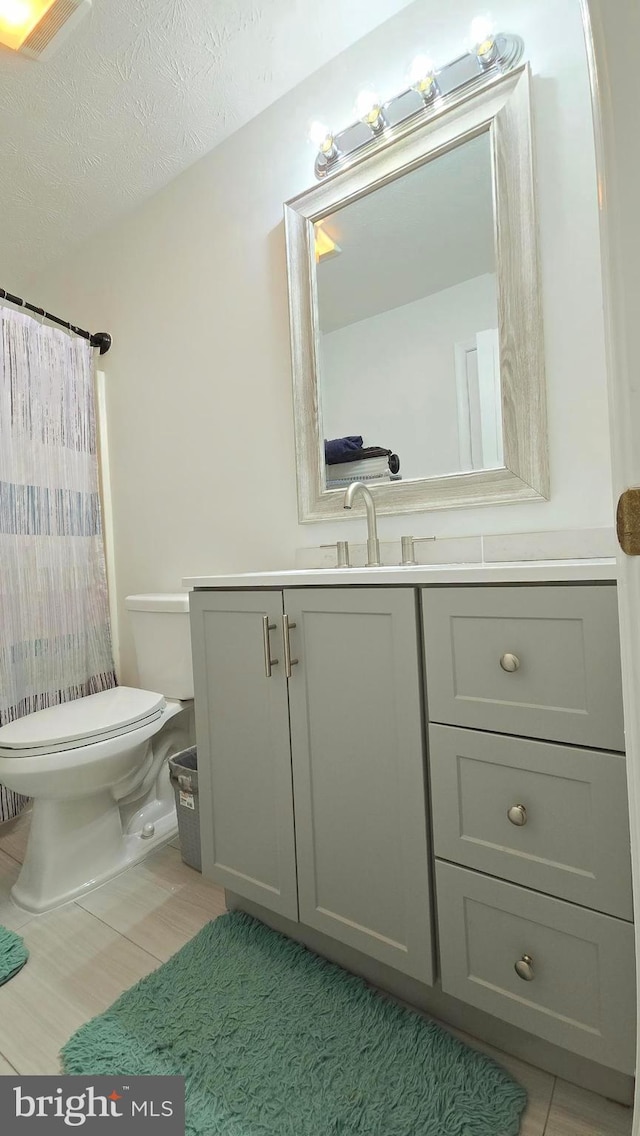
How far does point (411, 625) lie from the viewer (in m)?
0.95

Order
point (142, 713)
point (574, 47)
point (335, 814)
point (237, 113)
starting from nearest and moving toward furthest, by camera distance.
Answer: point (335, 814) → point (574, 47) → point (142, 713) → point (237, 113)

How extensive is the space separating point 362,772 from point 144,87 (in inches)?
78.7

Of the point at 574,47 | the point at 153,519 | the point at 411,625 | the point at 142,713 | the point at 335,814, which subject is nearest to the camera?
the point at 411,625

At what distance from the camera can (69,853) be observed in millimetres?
1497

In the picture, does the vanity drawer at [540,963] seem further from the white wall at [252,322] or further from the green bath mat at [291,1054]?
the white wall at [252,322]

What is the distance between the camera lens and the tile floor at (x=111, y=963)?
87 cm

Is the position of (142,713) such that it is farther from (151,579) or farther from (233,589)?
(151,579)

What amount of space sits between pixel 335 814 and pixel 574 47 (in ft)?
5.61

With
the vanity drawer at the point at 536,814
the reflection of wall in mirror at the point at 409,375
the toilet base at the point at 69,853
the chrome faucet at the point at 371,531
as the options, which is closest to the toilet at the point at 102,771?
the toilet base at the point at 69,853

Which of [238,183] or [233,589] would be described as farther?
[238,183]

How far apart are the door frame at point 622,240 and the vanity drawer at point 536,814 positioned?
0.33m

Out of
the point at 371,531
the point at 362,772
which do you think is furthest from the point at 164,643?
the point at 362,772

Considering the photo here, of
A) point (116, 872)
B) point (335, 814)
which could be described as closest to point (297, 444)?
point (335, 814)

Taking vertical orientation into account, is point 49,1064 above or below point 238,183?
below
